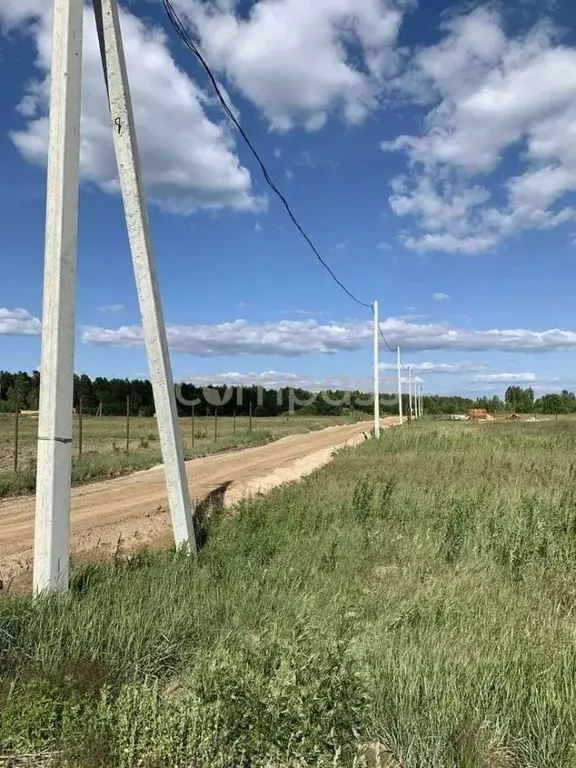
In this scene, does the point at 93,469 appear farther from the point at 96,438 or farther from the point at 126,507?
the point at 96,438

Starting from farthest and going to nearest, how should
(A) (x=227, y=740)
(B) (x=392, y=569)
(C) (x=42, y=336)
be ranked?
(B) (x=392, y=569)
(C) (x=42, y=336)
(A) (x=227, y=740)

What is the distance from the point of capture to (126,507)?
12.0 m

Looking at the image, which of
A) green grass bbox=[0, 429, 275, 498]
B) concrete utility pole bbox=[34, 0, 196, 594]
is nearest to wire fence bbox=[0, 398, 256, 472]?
green grass bbox=[0, 429, 275, 498]

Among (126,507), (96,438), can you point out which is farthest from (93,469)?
(96,438)

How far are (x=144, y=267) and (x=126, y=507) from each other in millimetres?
6331

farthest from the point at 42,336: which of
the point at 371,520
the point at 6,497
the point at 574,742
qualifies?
the point at 6,497

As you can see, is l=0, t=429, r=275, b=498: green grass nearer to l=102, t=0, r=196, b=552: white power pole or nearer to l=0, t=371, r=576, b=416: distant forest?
l=102, t=0, r=196, b=552: white power pole

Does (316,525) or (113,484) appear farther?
(113,484)

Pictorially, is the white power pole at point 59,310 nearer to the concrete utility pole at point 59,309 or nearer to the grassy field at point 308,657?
the concrete utility pole at point 59,309

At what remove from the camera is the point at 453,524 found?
8.45 meters

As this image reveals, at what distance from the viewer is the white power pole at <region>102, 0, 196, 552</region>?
6.65 m

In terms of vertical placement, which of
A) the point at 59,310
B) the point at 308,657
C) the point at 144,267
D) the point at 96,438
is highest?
the point at 144,267

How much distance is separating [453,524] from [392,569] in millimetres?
2142

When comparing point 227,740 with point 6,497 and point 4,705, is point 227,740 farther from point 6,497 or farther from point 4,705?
point 6,497
